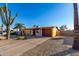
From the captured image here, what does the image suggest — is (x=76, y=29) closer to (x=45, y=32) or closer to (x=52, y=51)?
(x=52, y=51)

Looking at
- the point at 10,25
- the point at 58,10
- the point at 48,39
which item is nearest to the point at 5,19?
the point at 10,25

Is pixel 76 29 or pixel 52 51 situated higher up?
pixel 76 29

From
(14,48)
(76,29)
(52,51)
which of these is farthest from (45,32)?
(76,29)

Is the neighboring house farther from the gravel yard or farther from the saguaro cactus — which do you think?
the saguaro cactus

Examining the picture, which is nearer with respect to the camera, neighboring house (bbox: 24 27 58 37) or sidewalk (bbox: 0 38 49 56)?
Answer: sidewalk (bbox: 0 38 49 56)

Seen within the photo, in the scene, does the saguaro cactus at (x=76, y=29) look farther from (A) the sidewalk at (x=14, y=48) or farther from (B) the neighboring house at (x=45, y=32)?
(B) the neighboring house at (x=45, y=32)

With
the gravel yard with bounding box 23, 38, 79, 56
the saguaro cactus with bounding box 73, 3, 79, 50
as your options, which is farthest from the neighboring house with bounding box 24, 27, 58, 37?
the saguaro cactus with bounding box 73, 3, 79, 50

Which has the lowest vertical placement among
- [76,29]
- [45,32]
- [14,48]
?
[14,48]

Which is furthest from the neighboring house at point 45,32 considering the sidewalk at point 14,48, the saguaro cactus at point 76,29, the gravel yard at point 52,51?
the saguaro cactus at point 76,29

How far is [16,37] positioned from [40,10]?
2723 mm

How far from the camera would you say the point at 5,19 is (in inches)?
257

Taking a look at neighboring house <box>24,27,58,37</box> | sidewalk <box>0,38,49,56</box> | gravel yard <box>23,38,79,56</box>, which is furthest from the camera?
neighboring house <box>24,27,58,37</box>

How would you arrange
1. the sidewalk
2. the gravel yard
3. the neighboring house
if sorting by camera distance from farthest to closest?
the neighboring house < the sidewalk < the gravel yard

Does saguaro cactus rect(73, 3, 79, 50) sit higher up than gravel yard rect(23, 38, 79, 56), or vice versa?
saguaro cactus rect(73, 3, 79, 50)
